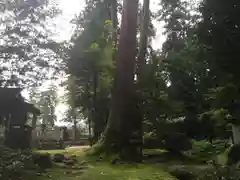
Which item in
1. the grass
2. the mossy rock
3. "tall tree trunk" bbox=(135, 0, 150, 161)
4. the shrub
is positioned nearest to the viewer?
the grass

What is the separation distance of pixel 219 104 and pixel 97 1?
513 inches

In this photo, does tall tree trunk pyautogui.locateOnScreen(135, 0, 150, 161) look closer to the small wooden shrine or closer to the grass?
the grass

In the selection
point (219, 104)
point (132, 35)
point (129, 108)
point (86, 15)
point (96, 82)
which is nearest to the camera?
point (219, 104)

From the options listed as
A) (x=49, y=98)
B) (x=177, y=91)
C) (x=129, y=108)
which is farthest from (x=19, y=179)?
(x=49, y=98)

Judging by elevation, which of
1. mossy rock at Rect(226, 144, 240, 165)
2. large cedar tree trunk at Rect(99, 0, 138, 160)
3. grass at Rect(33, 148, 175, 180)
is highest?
large cedar tree trunk at Rect(99, 0, 138, 160)

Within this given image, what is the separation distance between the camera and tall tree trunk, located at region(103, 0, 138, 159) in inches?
375

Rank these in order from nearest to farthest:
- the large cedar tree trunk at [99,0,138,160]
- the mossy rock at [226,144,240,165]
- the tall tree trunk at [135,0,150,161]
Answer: the mossy rock at [226,144,240,165] → the large cedar tree trunk at [99,0,138,160] → the tall tree trunk at [135,0,150,161]

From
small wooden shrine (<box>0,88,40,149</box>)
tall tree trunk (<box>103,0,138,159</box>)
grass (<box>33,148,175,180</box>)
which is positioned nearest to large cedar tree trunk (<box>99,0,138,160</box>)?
tall tree trunk (<box>103,0,138,159</box>)

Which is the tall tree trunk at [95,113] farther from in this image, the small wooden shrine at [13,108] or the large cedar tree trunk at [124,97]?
the large cedar tree trunk at [124,97]

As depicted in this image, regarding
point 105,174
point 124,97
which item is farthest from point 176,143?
point 105,174

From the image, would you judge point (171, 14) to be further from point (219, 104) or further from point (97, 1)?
point (219, 104)

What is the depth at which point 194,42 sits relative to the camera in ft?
Result: 32.1

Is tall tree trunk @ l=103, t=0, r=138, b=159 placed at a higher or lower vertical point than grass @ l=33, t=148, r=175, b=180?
higher

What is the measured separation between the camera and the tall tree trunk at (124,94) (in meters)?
9.52
